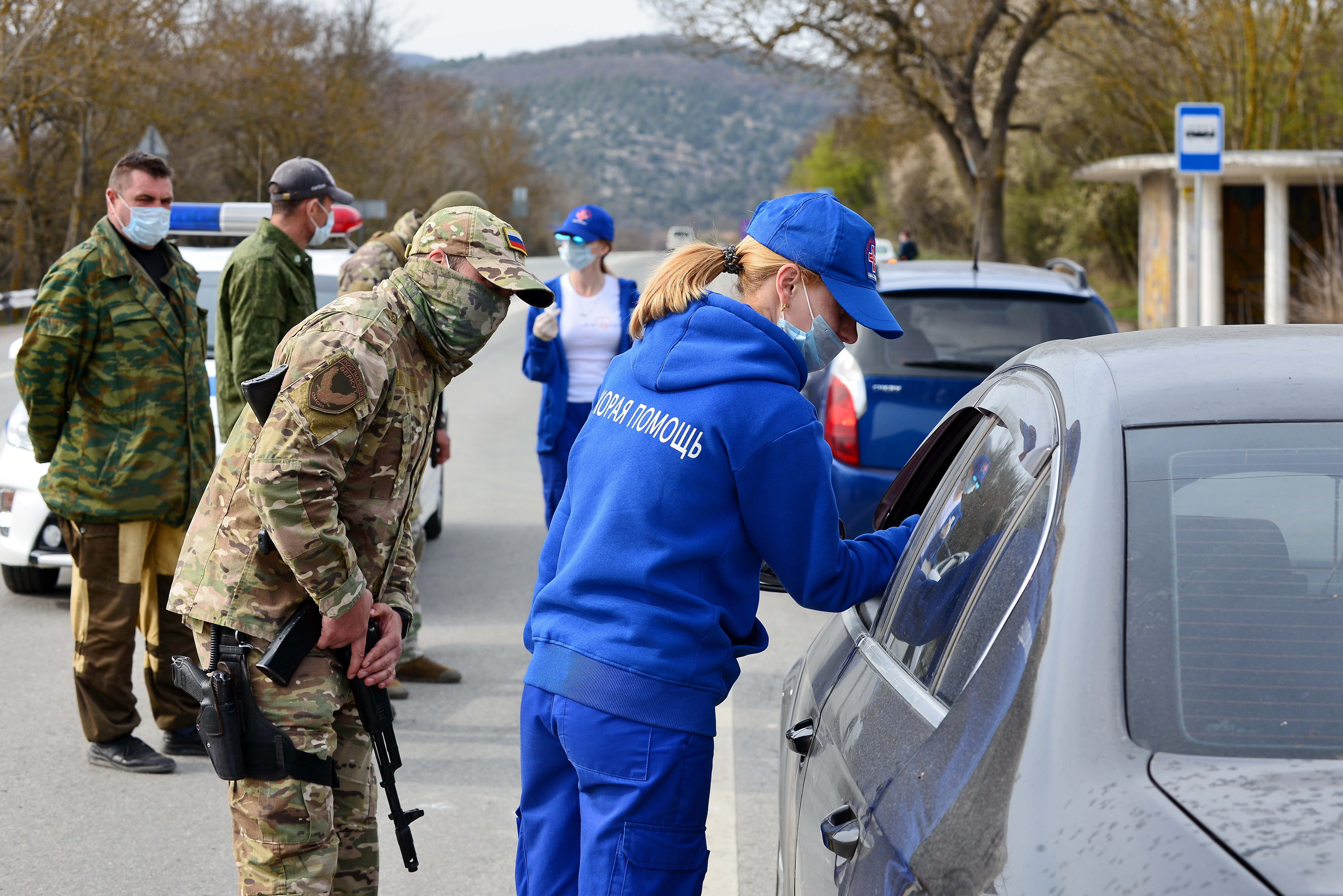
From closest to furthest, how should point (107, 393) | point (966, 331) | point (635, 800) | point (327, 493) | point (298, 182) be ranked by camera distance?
point (635, 800), point (327, 493), point (107, 393), point (298, 182), point (966, 331)

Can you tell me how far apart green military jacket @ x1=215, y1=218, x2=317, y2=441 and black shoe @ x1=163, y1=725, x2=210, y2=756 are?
1.17 metres

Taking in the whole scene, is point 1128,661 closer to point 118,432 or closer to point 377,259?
point 118,432

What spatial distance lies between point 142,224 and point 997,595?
12.9 ft

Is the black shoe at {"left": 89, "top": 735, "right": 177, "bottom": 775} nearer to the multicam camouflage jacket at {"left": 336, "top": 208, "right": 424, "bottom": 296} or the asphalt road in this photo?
the asphalt road

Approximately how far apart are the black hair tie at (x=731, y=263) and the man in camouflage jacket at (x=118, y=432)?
291 cm

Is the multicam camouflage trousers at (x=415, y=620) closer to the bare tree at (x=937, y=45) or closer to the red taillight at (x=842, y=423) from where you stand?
the red taillight at (x=842, y=423)

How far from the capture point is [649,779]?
2.15 metres

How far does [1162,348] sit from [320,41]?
39667 mm

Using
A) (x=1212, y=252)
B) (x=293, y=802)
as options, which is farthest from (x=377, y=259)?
(x=1212, y=252)

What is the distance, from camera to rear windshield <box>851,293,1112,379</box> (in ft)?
20.9

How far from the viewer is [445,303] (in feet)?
9.26

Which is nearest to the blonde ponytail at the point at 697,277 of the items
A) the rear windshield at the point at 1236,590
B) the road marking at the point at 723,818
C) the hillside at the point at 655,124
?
the rear windshield at the point at 1236,590

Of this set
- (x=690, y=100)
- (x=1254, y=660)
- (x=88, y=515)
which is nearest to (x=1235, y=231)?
(x=88, y=515)

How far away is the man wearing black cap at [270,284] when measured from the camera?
506 centimetres
